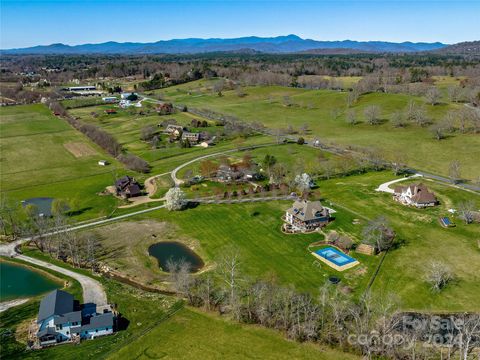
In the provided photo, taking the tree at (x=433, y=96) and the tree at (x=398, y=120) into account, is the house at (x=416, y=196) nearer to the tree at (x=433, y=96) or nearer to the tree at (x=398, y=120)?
the tree at (x=398, y=120)

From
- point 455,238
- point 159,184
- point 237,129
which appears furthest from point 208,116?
point 455,238

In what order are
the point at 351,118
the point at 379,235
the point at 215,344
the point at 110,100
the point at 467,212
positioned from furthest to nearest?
the point at 110,100 < the point at 351,118 < the point at 467,212 < the point at 379,235 < the point at 215,344

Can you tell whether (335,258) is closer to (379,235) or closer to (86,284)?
(379,235)

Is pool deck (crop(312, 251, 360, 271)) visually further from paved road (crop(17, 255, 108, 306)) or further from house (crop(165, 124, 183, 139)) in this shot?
house (crop(165, 124, 183, 139))

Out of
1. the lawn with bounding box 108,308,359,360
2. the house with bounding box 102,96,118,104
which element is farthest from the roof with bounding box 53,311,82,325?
the house with bounding box 102,96,118,104

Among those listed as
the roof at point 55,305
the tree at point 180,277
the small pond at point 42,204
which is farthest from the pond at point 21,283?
the small pond at point 42,204

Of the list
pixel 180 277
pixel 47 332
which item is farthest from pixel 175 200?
pixel 47 332

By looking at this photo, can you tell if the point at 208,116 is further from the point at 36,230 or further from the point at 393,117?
the point at 36,230
